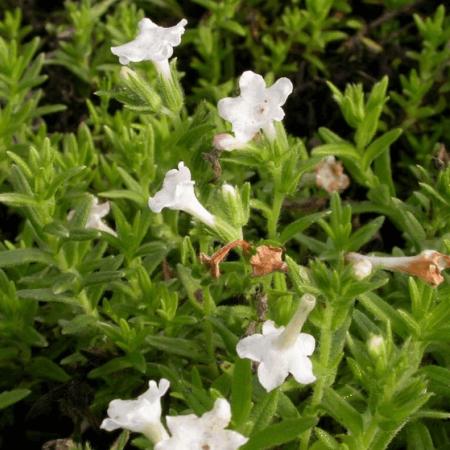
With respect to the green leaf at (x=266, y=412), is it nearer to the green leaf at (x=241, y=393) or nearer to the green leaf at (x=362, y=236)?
the green leaf at (x=241, y=393)

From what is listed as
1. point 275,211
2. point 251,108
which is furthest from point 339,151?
point 251,108

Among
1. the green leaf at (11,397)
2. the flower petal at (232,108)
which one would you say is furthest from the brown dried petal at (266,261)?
the green leaf at (11,397)

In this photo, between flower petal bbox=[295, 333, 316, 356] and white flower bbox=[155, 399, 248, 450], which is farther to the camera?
flower petal bbox=[295, 333, 316, 356]

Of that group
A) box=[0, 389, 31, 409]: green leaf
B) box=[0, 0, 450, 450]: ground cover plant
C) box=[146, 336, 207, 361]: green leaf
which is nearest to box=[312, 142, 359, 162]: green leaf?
box=[0, 0, 450, 450]: ground cover plant

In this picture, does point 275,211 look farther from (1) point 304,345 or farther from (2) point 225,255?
(1) point 304,345

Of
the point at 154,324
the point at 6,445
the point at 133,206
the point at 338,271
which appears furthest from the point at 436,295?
the point at 6,445

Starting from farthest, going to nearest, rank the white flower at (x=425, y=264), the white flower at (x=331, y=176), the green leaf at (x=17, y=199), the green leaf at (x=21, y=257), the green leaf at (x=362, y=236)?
1. the white flower at (x=331, y=176)
2. the green leaf at (x=362, y=236)
3. the green leaf at (x=21, y=257)
4. the green leaf at (x=17, y=199)
5. the white flower at (x=425, y=264)

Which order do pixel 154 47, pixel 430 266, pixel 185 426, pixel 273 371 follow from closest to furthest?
pixel 185 426 → pixel 273 371 → pixel 430 266 → pixel 154 47

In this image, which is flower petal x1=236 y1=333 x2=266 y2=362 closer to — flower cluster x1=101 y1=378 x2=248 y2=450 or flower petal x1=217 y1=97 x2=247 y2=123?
flower cluster x1=101 y1=378 x2=248 y2=450
